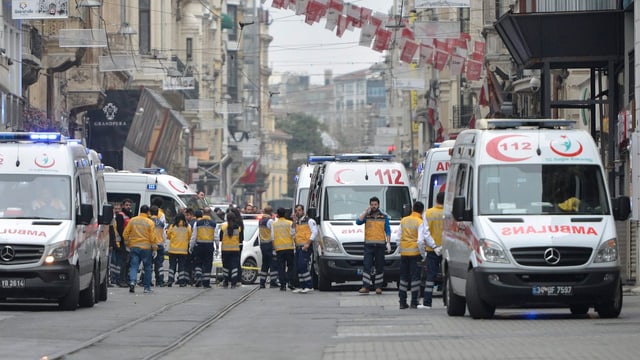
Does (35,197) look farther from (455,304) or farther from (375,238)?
(375,238)

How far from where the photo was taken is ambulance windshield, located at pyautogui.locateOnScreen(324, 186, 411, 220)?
31.6m

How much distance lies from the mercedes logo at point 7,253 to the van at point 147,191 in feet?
52.2

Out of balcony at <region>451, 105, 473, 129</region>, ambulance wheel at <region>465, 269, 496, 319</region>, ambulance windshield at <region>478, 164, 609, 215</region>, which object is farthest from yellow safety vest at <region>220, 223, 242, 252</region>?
balcony at <region>451, 105, 473, 129</region>

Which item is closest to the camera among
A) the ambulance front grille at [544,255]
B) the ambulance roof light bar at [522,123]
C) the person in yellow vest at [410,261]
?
the ambulance front grille at [544,255]

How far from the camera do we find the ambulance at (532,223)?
63.7 ft

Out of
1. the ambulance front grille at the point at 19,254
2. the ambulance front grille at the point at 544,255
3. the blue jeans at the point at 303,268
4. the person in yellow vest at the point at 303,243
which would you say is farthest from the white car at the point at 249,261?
the ambulance front grille at the point at 544,255

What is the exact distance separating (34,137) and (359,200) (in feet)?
32.1

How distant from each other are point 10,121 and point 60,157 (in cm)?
2056

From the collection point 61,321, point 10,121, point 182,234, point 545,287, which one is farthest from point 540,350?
point 10,121

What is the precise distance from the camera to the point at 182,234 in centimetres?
3412

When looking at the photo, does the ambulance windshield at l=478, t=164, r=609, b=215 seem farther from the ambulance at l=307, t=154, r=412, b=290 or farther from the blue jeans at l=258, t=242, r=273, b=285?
the blue jeans at l=258, t=242, r=273, b=285

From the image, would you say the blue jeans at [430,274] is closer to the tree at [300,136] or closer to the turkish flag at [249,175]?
the turkish flag at [249,175]

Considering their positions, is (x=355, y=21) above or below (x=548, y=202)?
above

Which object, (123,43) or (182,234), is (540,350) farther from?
(123,43)
